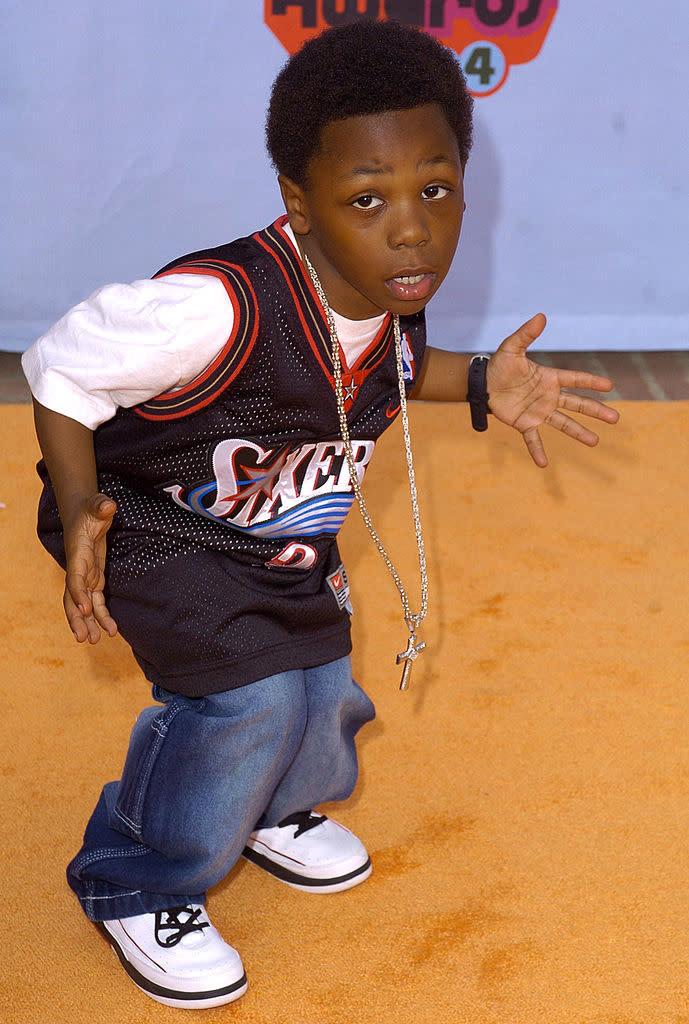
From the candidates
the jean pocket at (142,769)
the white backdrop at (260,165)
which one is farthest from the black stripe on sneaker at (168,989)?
the white backdrop at (260,165)

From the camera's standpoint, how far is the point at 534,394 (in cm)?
138

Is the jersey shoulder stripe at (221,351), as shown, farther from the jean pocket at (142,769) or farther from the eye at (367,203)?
the jean pocket at (142,769)

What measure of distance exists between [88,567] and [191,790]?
284 mm

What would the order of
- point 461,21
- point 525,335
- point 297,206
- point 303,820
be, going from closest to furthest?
point 297,206 < point 525,335 < point 303,820 < point 461,21

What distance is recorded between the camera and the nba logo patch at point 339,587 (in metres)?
1.37

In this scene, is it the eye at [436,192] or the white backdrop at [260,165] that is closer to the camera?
the eye at [436,192]

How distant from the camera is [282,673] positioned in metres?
1.29

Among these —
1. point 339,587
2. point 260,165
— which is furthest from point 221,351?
point 260,165

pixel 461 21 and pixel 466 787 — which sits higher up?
pixel 461 21

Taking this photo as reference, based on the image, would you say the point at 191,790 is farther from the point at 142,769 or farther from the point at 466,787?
the point at 466,787

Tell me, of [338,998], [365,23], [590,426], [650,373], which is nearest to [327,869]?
[338,998]

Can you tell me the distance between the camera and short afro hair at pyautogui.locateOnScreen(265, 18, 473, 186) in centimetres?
113

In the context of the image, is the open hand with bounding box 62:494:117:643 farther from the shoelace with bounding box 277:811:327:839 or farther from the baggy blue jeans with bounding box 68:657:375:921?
the shoelace with bounding box 277:811:327:839

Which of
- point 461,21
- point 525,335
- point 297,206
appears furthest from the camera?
point 461,21
